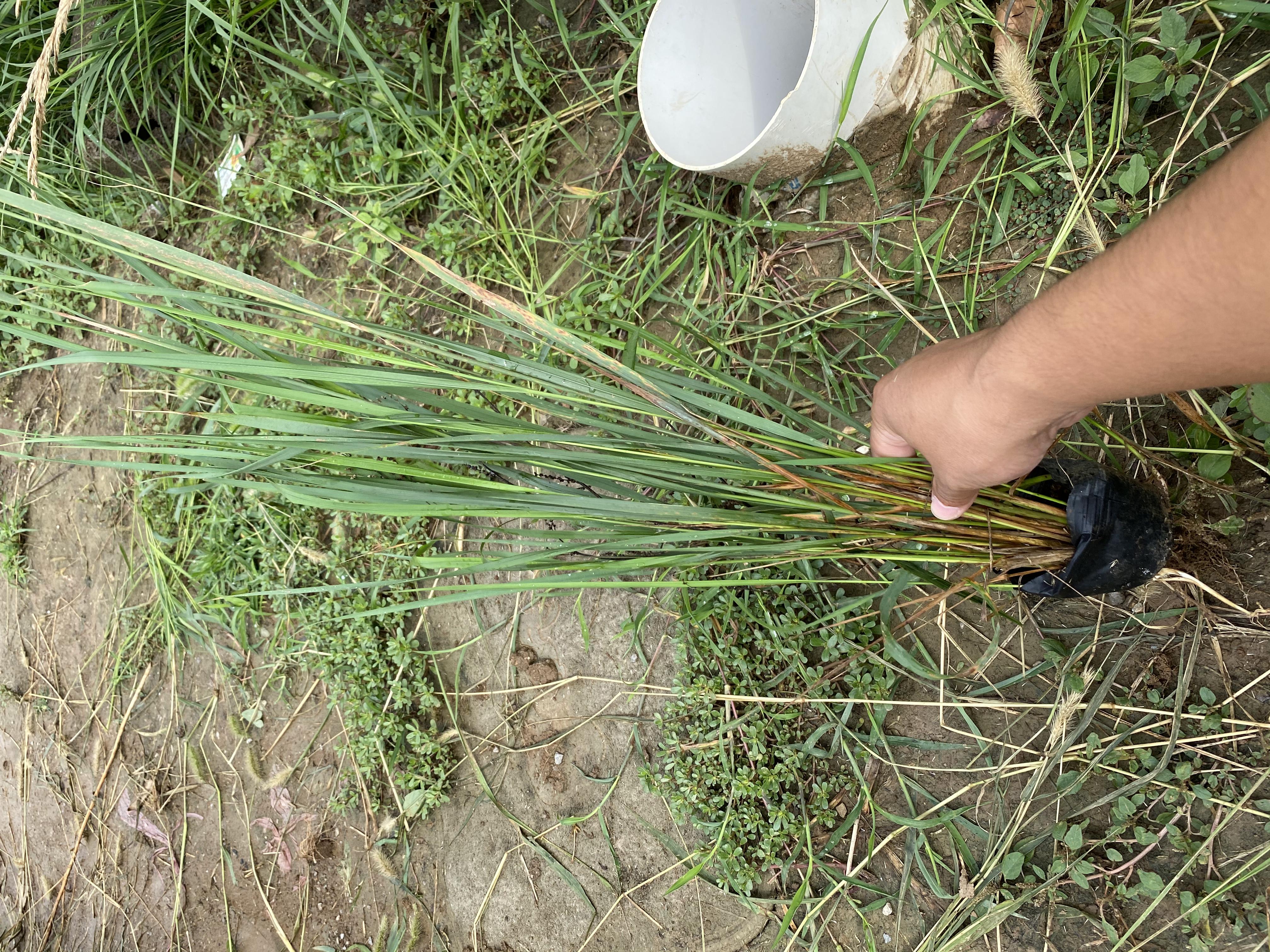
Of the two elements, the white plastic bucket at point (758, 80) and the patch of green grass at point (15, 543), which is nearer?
the white plastic bucket at point (758, 80)

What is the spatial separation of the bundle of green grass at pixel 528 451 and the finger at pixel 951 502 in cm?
4

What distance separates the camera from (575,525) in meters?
1.49

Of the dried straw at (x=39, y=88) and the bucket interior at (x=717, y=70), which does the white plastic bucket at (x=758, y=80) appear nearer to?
the bucket interior at (x=717, y=70)

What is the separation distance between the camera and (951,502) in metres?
1.05

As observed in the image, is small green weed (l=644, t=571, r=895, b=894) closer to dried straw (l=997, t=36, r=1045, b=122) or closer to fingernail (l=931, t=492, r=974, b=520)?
fingernail (l=931, t=492, r=974, b=520)

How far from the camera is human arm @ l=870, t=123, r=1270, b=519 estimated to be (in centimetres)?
60

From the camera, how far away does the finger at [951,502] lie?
1022mm

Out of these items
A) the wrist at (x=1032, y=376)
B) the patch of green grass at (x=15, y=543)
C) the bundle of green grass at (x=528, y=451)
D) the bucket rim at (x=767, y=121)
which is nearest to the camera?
the wrist at (x=1032, y=376)

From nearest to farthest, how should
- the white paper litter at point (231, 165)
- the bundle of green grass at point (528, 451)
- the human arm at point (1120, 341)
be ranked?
the human arm at point (1120, 341)
the bundle of green grass at point (528, 451)
the white paper litter at point (231, 165)

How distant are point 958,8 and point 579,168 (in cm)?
90

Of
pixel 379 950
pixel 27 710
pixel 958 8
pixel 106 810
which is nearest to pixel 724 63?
pixel 958 8

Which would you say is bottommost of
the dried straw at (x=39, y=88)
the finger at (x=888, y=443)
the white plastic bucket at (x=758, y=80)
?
the finger at (x=888, y=443)

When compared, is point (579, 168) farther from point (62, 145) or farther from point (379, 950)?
point (379, 950)

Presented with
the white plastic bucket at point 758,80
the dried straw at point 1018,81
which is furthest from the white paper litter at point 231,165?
the dried straw at point 1018,81
